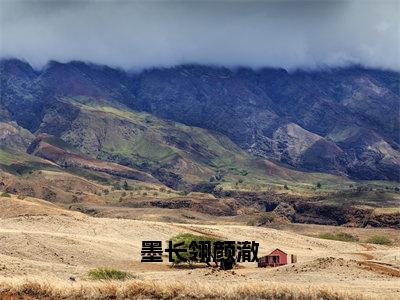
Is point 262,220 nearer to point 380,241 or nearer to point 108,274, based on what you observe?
point 380,241

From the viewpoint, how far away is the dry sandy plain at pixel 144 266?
3138 cm

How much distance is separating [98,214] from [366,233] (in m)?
71.8

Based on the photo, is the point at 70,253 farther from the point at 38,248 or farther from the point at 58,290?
the point at 58,290

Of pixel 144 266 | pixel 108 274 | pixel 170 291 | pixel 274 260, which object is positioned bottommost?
pixel 144 266

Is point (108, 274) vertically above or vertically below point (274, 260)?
above

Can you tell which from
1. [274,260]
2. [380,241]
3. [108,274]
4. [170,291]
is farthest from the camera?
[380,241]

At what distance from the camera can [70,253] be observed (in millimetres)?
75938

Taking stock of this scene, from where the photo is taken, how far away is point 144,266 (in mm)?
73438

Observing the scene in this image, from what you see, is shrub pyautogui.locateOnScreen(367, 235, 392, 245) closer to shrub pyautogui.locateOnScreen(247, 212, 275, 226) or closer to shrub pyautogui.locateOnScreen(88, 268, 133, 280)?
shrub pyautogui.locateOnScreen(247, 212, 275, 226)

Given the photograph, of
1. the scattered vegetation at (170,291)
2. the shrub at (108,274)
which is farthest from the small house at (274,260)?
the scattered vegetation at (170,291)

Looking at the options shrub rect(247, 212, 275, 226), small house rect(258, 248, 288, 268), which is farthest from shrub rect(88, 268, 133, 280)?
shrub rect(247, 212, 275, 226)

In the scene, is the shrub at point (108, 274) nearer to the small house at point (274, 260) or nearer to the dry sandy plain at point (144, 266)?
the dry sandy plain at point (144, 266)

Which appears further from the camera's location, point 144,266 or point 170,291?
point 144,266

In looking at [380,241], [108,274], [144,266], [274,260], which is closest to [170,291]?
[108,274]
